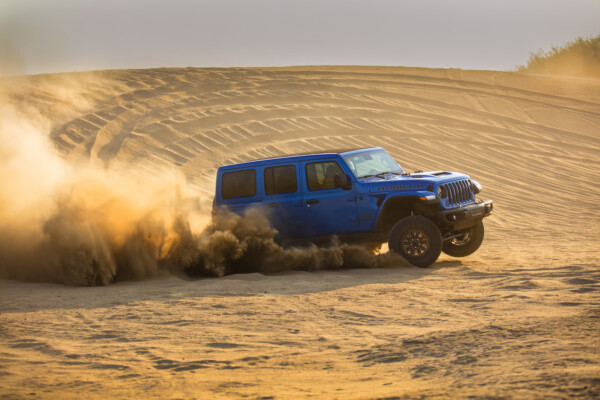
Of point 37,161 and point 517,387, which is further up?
point 37,161

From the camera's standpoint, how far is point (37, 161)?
45.5ft

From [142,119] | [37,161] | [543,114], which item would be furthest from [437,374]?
[543,114]

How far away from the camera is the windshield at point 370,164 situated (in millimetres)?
10984

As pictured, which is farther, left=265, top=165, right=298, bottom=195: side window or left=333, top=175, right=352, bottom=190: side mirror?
left=265, top=165, right=298, bottom=195: side window

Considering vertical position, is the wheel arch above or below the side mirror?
below

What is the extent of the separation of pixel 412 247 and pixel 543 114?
69.7 feet

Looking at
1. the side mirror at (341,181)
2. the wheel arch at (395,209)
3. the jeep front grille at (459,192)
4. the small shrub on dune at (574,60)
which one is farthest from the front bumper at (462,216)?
the small shrub on dune at (574,60)

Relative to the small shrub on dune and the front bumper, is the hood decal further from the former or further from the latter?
the small shrub on dune

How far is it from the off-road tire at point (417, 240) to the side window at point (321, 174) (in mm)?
1230

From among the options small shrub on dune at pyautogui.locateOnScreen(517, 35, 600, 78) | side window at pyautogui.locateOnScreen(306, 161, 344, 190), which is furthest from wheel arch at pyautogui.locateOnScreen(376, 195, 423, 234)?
small shrub on dune at pyautogui.locateOnScreen(517, 35, 600, 78)

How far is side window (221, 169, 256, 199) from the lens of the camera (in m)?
11.4

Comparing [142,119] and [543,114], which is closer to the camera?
[142,119]

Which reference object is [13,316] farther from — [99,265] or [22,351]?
[99,265]

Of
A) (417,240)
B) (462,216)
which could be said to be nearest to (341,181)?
(417,240)
